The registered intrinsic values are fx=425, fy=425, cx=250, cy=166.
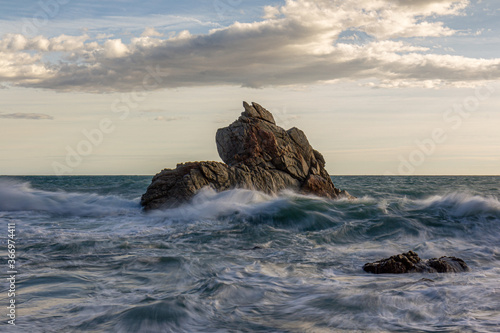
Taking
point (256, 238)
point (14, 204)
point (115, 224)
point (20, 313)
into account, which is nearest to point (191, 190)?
point (115, 224)

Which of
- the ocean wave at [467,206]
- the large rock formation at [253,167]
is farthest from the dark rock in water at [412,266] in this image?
the large rock formation at [253,167]

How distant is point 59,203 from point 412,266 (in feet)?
58.9

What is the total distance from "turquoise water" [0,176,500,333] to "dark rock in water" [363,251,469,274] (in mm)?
272

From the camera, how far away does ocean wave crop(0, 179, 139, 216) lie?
19.6 metres

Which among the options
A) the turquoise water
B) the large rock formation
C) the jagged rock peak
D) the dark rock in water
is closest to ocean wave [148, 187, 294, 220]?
the turquoise water

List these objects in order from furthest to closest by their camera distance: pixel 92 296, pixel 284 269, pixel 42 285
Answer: pixel 284 269, pixel 42 285, pixel 92 296

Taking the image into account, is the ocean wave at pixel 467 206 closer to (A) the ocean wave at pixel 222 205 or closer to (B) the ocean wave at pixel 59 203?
(A) the ocean wave at pixel 222 205

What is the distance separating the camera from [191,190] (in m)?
17.9

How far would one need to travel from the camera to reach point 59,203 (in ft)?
68.9

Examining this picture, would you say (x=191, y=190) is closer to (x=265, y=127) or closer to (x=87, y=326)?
(x=265, y=127)

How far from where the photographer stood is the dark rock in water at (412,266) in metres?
8.09

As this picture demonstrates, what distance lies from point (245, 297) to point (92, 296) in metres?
2.37

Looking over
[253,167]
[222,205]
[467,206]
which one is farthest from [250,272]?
[467,206]

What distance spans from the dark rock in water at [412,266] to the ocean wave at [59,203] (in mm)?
13188
